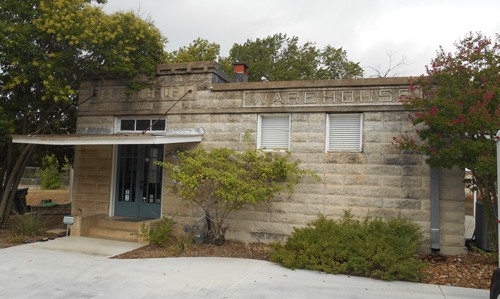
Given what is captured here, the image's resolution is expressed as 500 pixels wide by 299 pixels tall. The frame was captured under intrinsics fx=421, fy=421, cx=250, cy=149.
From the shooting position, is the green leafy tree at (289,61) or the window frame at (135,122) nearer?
the window frame at (135,122)

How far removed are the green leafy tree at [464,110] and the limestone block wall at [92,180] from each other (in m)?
7.50

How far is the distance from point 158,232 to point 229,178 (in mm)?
2191

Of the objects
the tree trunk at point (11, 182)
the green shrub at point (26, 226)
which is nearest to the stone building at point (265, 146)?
the green shrub at point (26, 226)

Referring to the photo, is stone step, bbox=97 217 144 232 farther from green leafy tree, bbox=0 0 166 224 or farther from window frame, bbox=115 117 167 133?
green leafy tree, bbox=0 0 166 224

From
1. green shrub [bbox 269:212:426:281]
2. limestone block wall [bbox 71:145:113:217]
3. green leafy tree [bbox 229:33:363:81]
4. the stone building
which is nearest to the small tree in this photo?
the stone building

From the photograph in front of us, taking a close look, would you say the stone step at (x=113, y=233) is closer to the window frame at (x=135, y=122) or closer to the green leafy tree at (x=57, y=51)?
the window frame at (x=135, y=122)

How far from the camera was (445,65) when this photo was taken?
25.8 feet

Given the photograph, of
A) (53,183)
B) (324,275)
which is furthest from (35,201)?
(324,275)

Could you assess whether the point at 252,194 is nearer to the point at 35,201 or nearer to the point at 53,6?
the point at 53,6

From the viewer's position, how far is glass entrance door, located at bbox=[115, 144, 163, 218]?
11.1 meters

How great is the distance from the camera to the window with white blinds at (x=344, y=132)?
9.28m

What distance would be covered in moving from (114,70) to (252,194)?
15.2 feet

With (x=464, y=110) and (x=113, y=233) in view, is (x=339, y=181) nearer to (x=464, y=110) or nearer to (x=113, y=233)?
(x=464, y=110)

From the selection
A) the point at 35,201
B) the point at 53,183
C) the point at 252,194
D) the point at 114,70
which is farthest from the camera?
the point at 53,183
